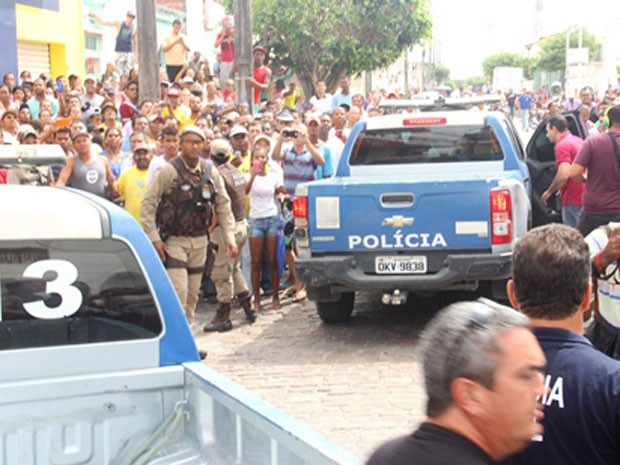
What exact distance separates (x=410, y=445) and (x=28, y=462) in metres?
2.55

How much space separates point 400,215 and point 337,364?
129 centimetres

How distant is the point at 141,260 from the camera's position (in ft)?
15.4

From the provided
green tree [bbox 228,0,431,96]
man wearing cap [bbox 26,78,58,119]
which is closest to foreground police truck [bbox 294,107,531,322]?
man wearing cap [bbox 26,78,58,119]

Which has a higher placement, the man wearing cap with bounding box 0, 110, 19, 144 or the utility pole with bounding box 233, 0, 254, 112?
the utility pole with bounding box 233, 0, 254, 112

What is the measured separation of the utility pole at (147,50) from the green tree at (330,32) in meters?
14.8

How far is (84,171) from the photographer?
10.2 metres

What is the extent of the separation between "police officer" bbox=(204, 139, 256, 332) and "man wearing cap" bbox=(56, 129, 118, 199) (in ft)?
3.39

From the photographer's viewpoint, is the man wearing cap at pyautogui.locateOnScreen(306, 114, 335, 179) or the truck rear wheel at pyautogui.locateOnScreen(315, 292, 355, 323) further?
the man wearing cap at pyautogui.locateOnScreen(306, 114, 335, 179)

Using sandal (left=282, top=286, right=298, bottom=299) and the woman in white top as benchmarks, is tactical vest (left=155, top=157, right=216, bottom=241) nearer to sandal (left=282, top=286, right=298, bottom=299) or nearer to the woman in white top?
the woman in white top

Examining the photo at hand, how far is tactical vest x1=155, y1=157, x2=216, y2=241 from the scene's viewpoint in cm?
867

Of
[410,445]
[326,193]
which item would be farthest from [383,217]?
[410,445]

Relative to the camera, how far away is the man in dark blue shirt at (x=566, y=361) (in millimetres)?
2883

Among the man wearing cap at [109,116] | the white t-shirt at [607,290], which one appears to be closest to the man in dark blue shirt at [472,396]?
the white t-shirt at [607,290]

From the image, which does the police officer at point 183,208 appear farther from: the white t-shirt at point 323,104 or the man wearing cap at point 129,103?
the white t-shirt at point 323,104
